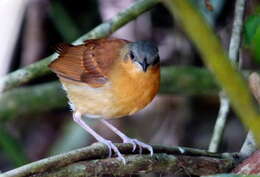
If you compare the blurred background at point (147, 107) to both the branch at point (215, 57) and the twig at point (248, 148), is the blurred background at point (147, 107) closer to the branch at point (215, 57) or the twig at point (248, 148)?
the twig at point (248, 148)

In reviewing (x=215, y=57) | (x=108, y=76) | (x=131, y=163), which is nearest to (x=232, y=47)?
(x=108, y=76)

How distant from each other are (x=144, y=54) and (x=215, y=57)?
256 cm

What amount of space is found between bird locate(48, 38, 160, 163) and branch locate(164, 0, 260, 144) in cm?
216

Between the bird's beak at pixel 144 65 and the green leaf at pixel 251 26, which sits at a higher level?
the green leaf at pixel 251 26

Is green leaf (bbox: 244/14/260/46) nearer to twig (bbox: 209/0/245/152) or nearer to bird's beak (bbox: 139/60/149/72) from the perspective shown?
twig (bbox: 209/0/245/152)

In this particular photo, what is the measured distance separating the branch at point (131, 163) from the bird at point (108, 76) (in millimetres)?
508

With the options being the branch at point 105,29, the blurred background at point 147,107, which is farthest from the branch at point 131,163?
the blurred background at point 147,107

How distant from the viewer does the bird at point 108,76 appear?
349cm

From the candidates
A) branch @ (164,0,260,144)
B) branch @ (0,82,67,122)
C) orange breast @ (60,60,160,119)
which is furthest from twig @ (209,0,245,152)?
branch @ (164,0,260,144)

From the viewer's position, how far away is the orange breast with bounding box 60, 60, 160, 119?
346 centimetres

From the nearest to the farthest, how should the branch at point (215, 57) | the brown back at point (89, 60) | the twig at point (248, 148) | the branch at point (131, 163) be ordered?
1. the branch at point (215, 57)
2. the branch at point (131, 163)
3. the twig at point (248, 148)
4. the brown back at point (89, 60)

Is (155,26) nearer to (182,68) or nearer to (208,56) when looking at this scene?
(182,68)

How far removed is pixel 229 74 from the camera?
97cm

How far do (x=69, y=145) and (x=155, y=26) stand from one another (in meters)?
1.47
